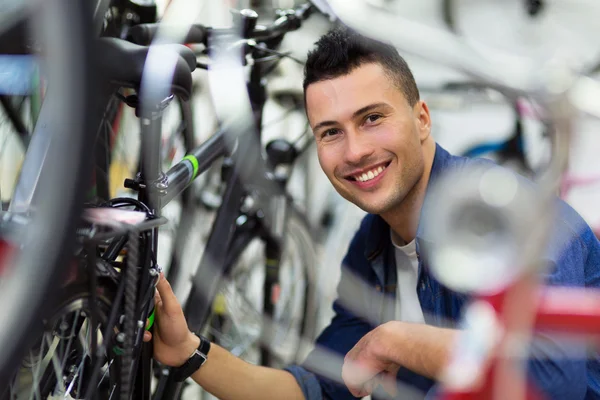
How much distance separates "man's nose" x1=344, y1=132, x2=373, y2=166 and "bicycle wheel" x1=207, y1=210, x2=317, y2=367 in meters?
0.75

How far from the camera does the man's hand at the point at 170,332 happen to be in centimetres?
123

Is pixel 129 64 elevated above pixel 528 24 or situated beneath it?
elevated above

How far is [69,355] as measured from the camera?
3.65 feet

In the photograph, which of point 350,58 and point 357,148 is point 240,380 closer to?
point 357,148

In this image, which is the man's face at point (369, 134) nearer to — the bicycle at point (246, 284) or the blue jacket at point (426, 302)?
the blue jacket at point (426, 302)

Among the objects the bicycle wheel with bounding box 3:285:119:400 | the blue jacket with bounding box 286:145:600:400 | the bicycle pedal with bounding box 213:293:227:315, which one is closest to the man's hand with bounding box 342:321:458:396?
the blue jacket with bounding box 286:145:600:400

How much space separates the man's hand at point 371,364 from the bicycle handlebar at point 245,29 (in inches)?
24.6

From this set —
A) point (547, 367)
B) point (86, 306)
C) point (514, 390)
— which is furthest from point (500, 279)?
point (86, 306)

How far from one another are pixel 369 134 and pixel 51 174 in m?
0.69

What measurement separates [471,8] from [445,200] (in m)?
2.27

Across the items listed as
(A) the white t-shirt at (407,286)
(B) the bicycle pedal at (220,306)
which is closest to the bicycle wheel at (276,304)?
(B) the bicycle pedal at (220,306)

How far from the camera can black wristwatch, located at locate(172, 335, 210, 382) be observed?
1.32 meters

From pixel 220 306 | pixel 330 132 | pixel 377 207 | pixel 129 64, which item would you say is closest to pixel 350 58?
pixel 330 132

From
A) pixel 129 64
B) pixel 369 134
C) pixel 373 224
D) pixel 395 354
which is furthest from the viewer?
pixel 373 224
